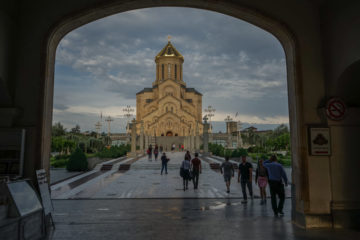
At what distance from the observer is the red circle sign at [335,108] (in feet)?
14.9

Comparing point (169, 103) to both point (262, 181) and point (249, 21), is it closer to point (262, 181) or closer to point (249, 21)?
point (262, 181)

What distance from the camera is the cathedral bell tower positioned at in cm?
6050

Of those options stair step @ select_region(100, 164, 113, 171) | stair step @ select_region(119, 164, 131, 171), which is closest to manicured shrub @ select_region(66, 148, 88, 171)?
stair step @ select_region(100, 164, 113, 171)

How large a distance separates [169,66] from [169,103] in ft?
38.2

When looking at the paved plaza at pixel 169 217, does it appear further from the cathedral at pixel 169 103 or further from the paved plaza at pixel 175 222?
the cathedral at pixel 169 103

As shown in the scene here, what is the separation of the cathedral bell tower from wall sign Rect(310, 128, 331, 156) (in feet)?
184

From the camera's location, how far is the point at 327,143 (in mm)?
4656

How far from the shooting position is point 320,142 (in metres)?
4.66

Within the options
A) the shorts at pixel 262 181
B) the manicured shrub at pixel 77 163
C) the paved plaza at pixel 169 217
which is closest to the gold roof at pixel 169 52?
the manicured shrub at pixel 77 163

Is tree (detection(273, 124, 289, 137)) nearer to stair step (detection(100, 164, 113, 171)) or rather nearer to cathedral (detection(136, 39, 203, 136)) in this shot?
cathedral (detection(136, 39, 203, 136))

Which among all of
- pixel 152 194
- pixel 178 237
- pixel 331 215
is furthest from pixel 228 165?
pixel 178 237

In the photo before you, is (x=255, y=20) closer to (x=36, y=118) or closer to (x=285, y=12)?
(x=285, y=12)

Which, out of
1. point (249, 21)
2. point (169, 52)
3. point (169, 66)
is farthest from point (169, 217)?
point (169, 52)

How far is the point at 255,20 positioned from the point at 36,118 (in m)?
4.82
